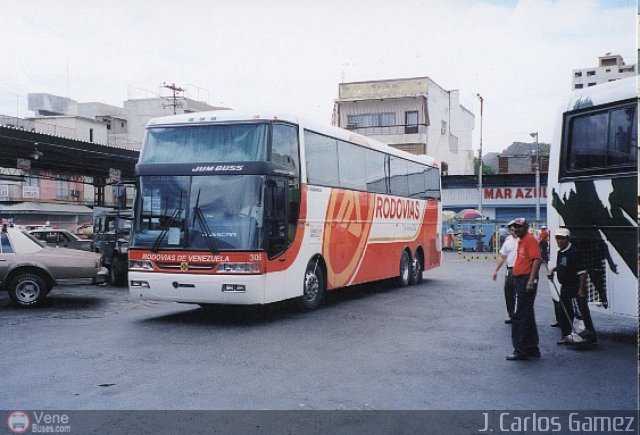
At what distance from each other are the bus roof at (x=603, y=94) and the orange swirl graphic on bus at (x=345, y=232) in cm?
533

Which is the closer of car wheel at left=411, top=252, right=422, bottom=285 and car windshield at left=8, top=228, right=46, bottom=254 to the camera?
car windshield at left=8, top=228, right=46, bottom=254

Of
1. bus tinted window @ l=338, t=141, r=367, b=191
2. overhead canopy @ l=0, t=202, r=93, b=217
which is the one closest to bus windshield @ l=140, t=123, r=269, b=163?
bus tinted window @ l=338, t=141, r=367, b=191

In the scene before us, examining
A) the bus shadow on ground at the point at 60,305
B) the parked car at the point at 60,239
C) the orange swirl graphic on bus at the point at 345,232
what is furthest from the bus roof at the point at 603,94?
the parked car at the point at 60,239

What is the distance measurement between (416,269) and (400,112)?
120ft

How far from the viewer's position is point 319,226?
1324 centimetres

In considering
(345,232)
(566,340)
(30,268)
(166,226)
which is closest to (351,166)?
(345,232)

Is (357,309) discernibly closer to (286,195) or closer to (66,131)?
(286,195)

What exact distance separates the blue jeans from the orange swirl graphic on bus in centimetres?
562

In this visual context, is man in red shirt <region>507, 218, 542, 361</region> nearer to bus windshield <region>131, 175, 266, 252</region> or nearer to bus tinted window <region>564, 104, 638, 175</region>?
bus tinted window <region>564, 104, 638, 175</region>

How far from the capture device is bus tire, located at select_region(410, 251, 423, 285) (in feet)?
63.4

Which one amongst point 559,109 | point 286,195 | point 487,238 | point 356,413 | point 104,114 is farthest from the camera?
point 104,114

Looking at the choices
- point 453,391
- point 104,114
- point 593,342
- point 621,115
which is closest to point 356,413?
point 453,391

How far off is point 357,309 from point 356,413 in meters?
7.55

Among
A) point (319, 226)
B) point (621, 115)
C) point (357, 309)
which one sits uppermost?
point (621, 115)
